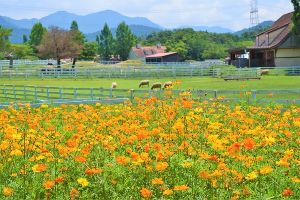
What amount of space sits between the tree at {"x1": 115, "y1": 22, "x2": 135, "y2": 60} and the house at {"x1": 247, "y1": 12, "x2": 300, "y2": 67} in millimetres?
56937

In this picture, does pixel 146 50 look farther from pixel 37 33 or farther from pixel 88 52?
pixel 37 33

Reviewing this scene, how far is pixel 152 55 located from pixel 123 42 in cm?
1454

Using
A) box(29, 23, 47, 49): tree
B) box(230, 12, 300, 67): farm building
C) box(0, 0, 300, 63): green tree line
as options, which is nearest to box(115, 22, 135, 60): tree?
box(0, 0, 300, 63): green tree line

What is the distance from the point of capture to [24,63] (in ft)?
254

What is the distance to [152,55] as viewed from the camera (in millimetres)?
106500

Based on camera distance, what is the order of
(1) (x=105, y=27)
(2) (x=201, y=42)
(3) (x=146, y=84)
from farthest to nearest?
(1) (x=105, y=27) → (2) (x=201, y=42) → (3) (x=146, y=84)

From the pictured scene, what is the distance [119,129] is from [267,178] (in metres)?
2.39

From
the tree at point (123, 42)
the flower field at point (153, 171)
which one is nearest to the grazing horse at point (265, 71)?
the flower field at point (153, 171)

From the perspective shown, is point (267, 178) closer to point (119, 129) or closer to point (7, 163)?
point (119, 129)

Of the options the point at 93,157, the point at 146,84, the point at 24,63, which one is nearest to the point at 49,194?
the point at 93,157

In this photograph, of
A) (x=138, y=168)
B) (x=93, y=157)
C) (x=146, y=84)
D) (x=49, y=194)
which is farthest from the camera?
(x=146, y=84)

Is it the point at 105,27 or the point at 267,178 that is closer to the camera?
the point at 267,178

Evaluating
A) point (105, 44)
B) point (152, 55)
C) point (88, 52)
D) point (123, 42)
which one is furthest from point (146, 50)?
point (88, 52)

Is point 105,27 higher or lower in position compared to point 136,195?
higher
